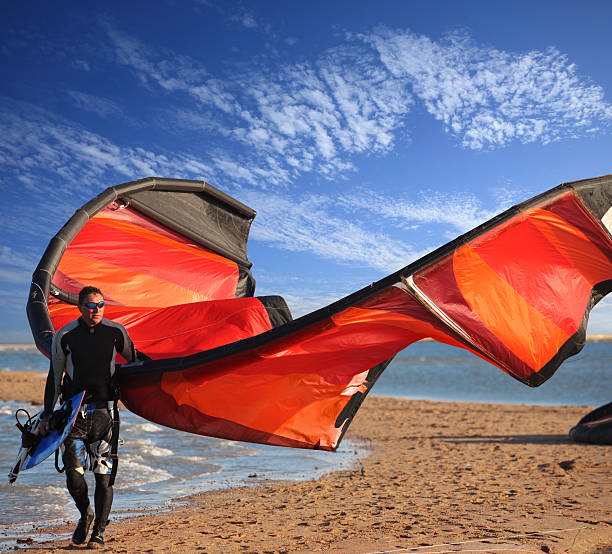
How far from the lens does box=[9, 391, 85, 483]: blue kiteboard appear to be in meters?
4.03

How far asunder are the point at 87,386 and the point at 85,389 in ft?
0.08

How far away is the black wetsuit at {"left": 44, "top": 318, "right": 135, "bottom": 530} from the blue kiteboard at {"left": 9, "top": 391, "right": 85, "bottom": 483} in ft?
0.30

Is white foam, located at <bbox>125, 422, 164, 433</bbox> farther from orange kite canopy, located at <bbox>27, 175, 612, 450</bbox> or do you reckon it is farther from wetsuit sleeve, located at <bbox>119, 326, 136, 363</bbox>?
wetsuit sleeve, located at <bbox>119, 326, 136, 363</bbox>

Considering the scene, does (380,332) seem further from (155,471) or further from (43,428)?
(155,471)

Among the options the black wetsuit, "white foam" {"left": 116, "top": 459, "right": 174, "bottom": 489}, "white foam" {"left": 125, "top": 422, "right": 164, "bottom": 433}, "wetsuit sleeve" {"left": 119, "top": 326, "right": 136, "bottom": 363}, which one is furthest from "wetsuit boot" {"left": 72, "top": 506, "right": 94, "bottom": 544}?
"white foam" {"left": 125, "top": 422, "right": 164, "bottom": 433}

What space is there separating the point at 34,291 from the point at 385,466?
17.8ft

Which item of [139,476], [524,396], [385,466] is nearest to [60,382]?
[139,476]

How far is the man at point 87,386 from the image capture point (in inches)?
164

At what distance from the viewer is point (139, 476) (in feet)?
24.8

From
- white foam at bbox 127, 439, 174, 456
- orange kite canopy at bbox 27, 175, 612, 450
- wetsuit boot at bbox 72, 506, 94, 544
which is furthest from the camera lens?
white foam at bbox 127, 439, 174, 456

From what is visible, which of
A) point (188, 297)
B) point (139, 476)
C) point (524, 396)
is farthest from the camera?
point (524, 396)

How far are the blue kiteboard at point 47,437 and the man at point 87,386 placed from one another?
0.07 metres

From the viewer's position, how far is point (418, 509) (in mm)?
5703

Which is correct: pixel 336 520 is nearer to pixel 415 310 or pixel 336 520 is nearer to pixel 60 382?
pixel 415 310
